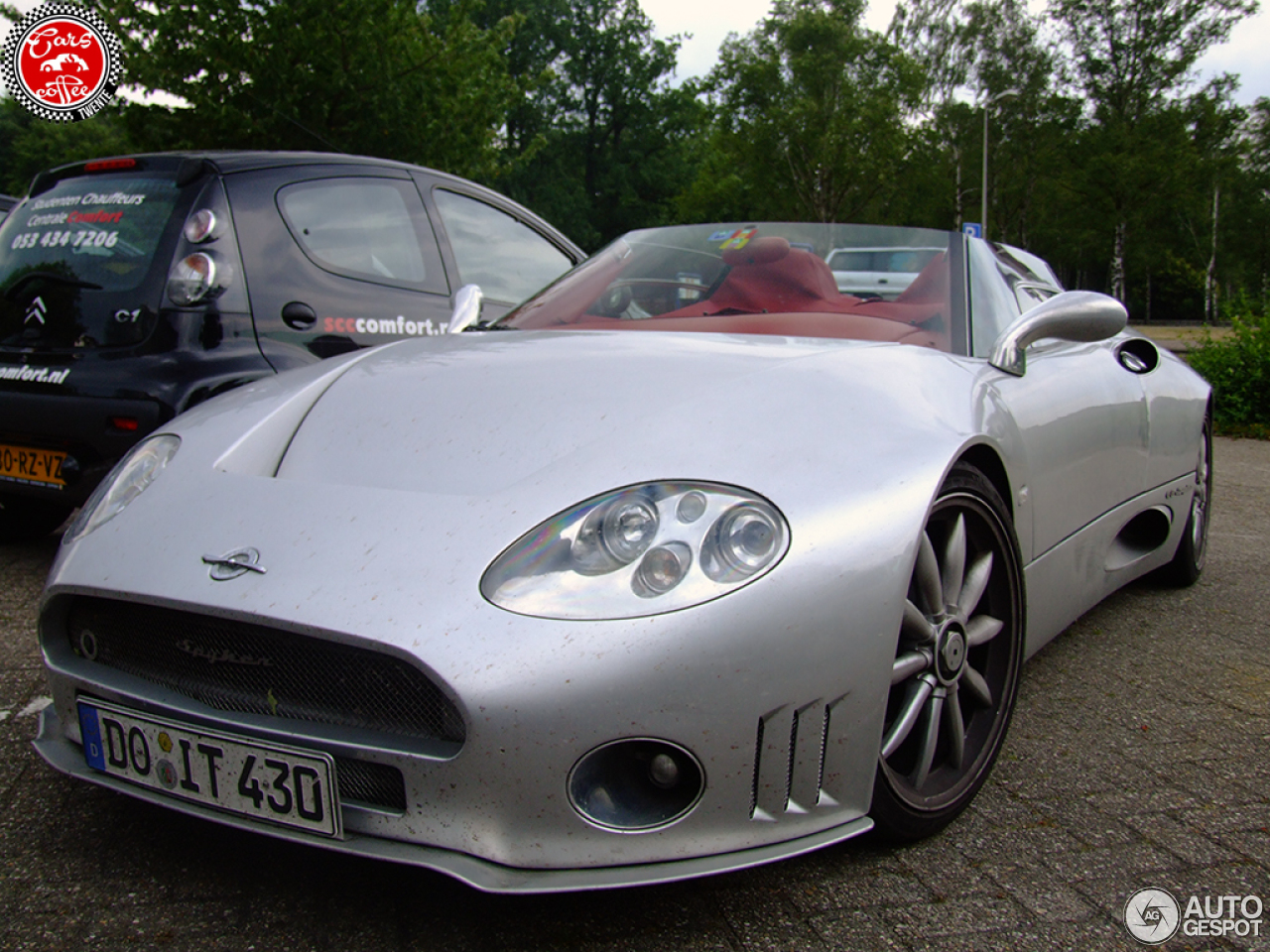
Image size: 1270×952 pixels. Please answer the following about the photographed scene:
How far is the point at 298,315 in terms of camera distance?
3.80m

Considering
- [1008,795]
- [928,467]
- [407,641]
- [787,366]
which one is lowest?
[1008,795]

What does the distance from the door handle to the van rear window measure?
1.49 ft

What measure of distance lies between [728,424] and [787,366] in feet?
0.96

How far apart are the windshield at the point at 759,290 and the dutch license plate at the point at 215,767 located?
4.62 feet

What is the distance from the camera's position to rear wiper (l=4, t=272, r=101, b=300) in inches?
143

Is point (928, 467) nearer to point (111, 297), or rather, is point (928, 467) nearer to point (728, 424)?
point (728, 424)

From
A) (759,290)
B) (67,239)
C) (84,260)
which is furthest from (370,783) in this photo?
(67,239)

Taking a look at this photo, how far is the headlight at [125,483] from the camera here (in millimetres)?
1940

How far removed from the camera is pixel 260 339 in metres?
3.66

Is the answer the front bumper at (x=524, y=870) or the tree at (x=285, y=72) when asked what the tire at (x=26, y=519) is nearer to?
the front bumper at (x=524, y=870)

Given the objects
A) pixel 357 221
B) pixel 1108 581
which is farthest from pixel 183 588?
pixel 357 221

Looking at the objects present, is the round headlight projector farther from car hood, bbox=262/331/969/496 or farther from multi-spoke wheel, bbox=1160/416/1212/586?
multi-spoke wheel, bbox=1160/416/1212/586
